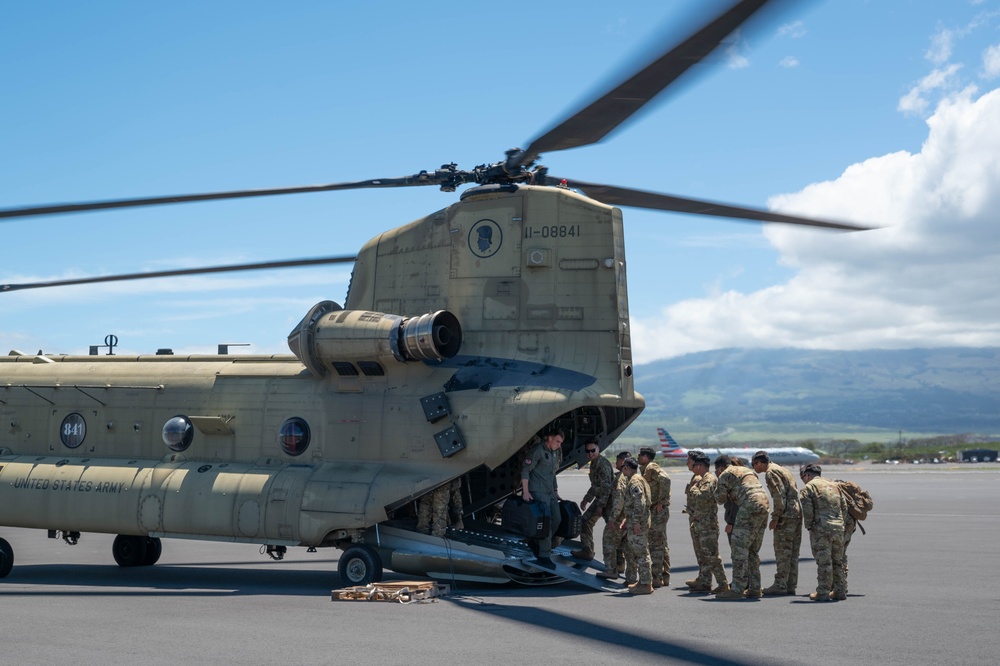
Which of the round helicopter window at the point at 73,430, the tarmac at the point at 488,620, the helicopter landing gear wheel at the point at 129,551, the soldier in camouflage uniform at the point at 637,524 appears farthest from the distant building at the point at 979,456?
the round helicopter window at the point at 73,430

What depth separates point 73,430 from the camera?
643 inches

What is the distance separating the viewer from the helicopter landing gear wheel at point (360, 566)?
13.4 m

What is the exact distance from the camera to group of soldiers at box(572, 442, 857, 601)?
12.5 meters

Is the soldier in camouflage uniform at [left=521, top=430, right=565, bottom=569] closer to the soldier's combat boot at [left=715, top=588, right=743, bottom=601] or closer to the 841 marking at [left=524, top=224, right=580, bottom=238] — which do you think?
the soldier's combat boot at [left=715, top=588, right=743, bottom=601]

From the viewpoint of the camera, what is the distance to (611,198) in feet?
47.3

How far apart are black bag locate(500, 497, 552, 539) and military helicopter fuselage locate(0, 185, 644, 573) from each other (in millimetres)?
692

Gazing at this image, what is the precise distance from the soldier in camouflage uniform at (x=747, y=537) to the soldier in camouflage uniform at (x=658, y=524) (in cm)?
115

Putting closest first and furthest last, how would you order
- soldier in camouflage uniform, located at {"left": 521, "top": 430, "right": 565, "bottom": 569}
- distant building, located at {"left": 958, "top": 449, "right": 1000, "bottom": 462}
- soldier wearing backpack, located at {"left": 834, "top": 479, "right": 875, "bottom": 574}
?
soldier wearing backpack, located at {"left": 834, "top": 479, "right": 875, "bottom": 574}
soldier in camouflage uniform, located at {"left": 521, "top": 430, "right": 565, "bottom": 569}
distant building, located at {"left": 958, "top": 449, "right": 1000, "bottom": 462}

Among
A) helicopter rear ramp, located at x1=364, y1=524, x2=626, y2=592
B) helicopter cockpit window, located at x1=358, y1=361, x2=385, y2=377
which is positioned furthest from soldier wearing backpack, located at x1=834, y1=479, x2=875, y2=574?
helicopter cockpit window, located at x1=358, y1=361, x2=385, y2=377

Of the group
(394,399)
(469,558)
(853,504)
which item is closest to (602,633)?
(469,558)

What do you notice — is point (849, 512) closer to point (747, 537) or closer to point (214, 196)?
point (747, 537)

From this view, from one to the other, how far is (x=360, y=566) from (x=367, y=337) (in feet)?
10.1

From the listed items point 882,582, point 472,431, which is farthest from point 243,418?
point 882,582

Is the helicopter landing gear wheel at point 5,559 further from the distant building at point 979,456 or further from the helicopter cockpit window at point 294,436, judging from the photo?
the distant building at point 979,456
